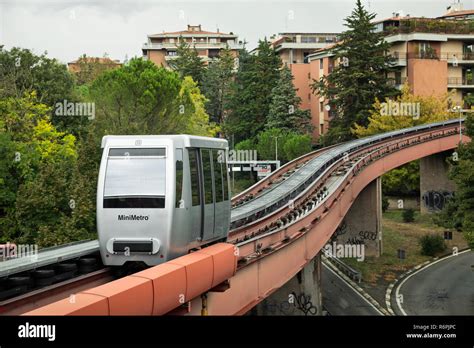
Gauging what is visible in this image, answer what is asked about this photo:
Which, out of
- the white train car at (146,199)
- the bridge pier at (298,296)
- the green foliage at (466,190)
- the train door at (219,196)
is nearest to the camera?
the white train car at (146,199)

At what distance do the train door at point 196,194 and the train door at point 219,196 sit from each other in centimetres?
121

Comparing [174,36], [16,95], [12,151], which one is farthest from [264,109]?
[12,151]

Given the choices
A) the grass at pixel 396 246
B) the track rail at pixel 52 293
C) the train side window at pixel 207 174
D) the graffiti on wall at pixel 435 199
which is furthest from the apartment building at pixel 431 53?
the track rail at pixel 52 293

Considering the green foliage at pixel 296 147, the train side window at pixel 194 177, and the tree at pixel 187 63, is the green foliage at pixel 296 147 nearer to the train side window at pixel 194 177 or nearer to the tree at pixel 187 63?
the tree at pixel 187 63

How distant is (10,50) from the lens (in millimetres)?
56594

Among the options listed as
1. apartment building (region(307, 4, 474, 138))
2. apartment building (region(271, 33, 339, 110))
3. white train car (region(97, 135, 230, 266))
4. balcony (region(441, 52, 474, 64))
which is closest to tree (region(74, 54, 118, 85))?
apartment building (region(271, 33, 339, 110))

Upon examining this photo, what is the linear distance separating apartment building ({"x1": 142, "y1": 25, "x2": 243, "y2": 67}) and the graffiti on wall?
136 feet

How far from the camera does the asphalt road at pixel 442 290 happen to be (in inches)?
1256

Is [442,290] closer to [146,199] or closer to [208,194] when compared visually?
[208,194]

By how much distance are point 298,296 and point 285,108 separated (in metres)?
43.7

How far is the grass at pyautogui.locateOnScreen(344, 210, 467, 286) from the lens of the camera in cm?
4325

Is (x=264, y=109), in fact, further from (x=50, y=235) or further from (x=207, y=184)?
(x=207, y=184)

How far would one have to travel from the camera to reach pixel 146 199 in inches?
516
